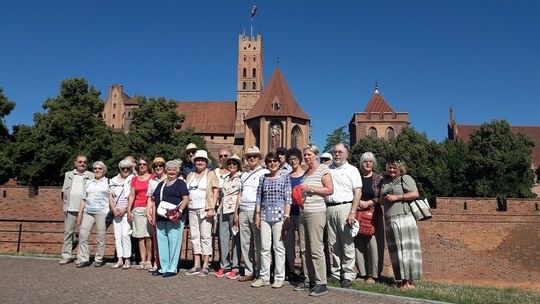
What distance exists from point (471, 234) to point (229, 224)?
12374 millimetres

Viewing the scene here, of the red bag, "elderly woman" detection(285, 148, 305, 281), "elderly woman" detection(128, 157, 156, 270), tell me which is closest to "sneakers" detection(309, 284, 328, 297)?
"elderly woman" detection(285, 148, 305, 281)

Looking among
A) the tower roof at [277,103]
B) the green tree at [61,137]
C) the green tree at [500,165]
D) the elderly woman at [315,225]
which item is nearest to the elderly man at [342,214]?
the elderly woman at [315,225]

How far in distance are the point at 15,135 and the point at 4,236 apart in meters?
17.2

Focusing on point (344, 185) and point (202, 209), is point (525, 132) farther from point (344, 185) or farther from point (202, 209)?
point (202, 209)

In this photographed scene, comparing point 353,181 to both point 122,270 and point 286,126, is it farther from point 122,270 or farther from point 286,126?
point 286,126

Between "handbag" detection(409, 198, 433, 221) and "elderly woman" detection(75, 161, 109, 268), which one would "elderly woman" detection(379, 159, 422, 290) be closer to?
"handbag" detection(409, 198, 433, 221)

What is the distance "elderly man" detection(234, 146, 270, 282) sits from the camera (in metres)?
6.15

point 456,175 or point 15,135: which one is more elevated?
point 15,135

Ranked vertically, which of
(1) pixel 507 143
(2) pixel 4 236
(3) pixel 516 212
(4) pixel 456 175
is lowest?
(2) pixel 4 236

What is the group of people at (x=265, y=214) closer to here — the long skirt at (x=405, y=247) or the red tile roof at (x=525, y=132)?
the long skirt at (x=405, y=247)

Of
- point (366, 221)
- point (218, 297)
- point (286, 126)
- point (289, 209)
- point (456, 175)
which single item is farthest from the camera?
point (286, 126)

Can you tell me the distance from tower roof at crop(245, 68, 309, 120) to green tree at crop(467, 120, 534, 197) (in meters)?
19.7

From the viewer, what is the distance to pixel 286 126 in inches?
1774

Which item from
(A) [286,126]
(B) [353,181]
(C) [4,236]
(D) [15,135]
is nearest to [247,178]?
(B) [353,181]
